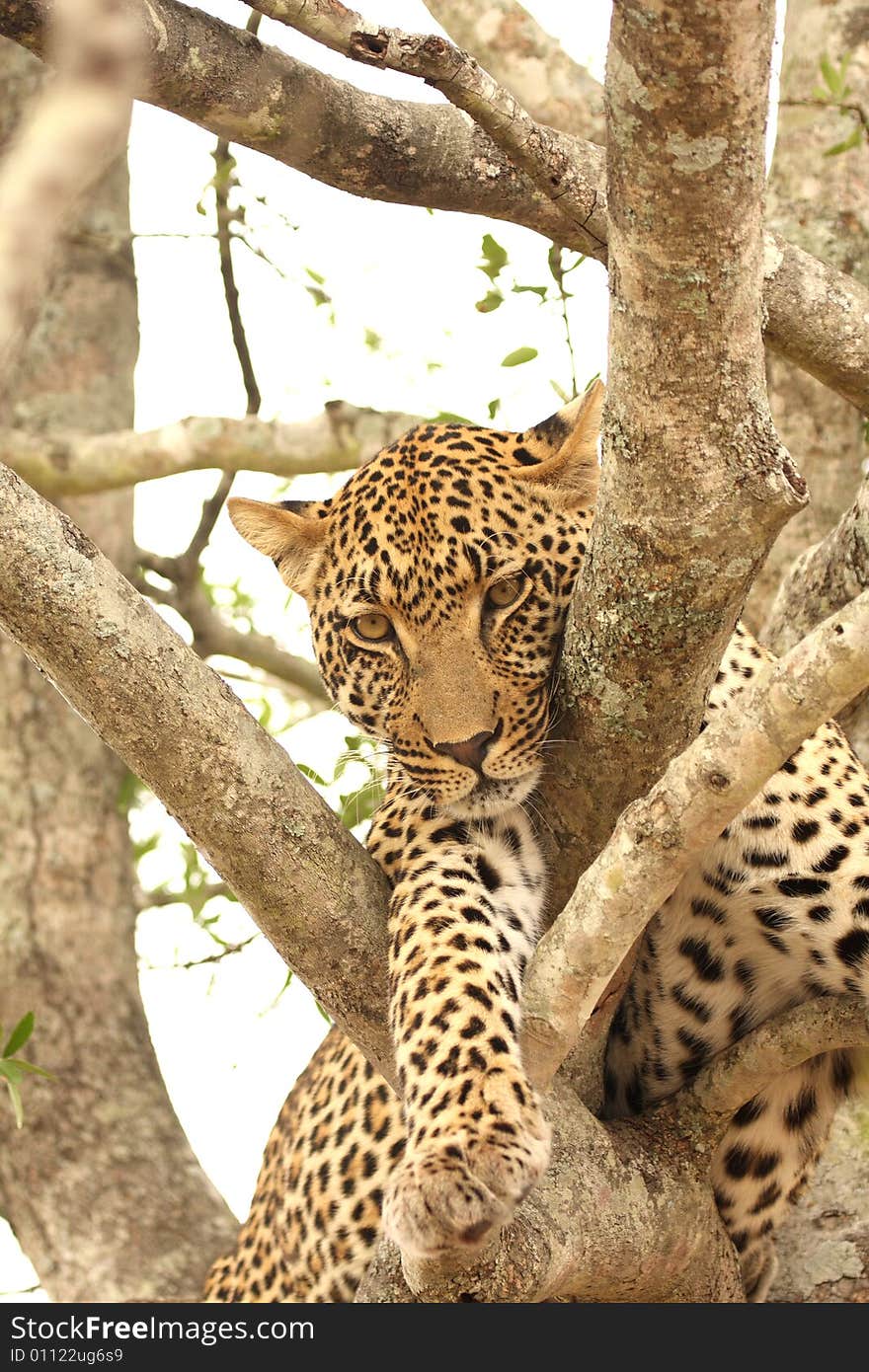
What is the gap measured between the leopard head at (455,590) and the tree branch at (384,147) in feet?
2.10

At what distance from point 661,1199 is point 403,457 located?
2397 millimetres

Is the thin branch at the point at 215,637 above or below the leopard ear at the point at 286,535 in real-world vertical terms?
above

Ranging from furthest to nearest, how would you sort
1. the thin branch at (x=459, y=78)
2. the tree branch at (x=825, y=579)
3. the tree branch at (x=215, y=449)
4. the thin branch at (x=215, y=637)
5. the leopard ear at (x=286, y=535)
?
the thin branch at (x=215, y=637)
the tree branch at (x=215, y=449)
the tree branch at (x=825, y=579)
the leopard ear at (x=286, y=535)
the thin branch at (x=459, y=78)

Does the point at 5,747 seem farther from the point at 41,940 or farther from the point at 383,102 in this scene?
the point at 383,102

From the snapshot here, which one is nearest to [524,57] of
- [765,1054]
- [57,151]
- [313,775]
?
[313,775]

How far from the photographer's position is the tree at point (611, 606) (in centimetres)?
310

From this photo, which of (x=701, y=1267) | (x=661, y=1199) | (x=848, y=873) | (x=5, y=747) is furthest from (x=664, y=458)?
(x=5, y=747)

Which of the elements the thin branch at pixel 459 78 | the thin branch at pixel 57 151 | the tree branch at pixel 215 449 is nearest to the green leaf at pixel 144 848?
the tree branch at pixel 215 449

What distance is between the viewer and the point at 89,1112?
22.4ft

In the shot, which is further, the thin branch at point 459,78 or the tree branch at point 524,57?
the tree branch at point 524,57

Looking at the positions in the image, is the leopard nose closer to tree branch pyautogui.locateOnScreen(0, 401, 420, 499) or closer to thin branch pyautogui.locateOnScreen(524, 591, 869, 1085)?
thin branch pyautogui.locateOnScreen(524, 591, 869, 1085)

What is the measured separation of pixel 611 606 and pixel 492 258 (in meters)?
2.22

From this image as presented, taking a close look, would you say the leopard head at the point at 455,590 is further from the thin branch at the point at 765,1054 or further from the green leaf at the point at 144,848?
the green leaf at the point at 144,848

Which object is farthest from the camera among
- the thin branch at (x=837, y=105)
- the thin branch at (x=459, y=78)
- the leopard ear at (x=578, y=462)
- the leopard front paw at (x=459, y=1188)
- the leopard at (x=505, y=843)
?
the thin branch at (x=837, y=105)
